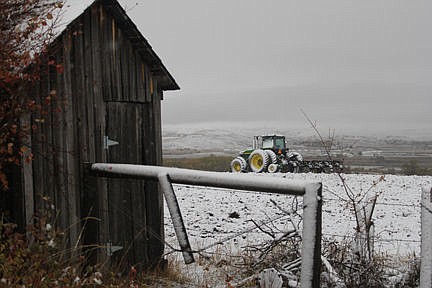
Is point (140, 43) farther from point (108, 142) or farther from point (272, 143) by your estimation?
point (272, 143)

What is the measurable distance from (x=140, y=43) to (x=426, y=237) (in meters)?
4.13

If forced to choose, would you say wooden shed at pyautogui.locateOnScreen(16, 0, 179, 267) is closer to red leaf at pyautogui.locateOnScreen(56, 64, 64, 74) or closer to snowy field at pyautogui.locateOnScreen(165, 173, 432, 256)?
red leaf at pyautogui.locateOnScreen(56, 64, 64, 74)

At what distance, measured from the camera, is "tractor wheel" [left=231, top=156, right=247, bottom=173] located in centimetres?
2677

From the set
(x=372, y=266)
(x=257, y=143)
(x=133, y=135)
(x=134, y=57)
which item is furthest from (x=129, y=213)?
(x=257, y=143)

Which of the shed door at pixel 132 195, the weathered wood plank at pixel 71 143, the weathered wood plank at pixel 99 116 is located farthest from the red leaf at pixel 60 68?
the shed door at pixel 132 195

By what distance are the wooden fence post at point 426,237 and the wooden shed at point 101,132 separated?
8.86 feet

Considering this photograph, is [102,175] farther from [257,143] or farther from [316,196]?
[257,143]

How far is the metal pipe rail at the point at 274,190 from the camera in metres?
3.83

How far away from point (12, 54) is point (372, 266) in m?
4.11

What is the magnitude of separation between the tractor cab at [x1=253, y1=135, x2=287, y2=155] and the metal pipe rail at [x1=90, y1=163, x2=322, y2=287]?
22.4m

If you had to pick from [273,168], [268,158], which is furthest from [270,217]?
[268,158]

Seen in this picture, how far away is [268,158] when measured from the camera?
25.1 meters

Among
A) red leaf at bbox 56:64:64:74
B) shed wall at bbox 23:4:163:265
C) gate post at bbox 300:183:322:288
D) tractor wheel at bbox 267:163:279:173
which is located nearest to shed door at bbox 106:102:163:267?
shed wall at bbox 23:4:163:265

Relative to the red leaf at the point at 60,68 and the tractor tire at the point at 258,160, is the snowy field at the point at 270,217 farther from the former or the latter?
the tractor tire at the point at 258,160
